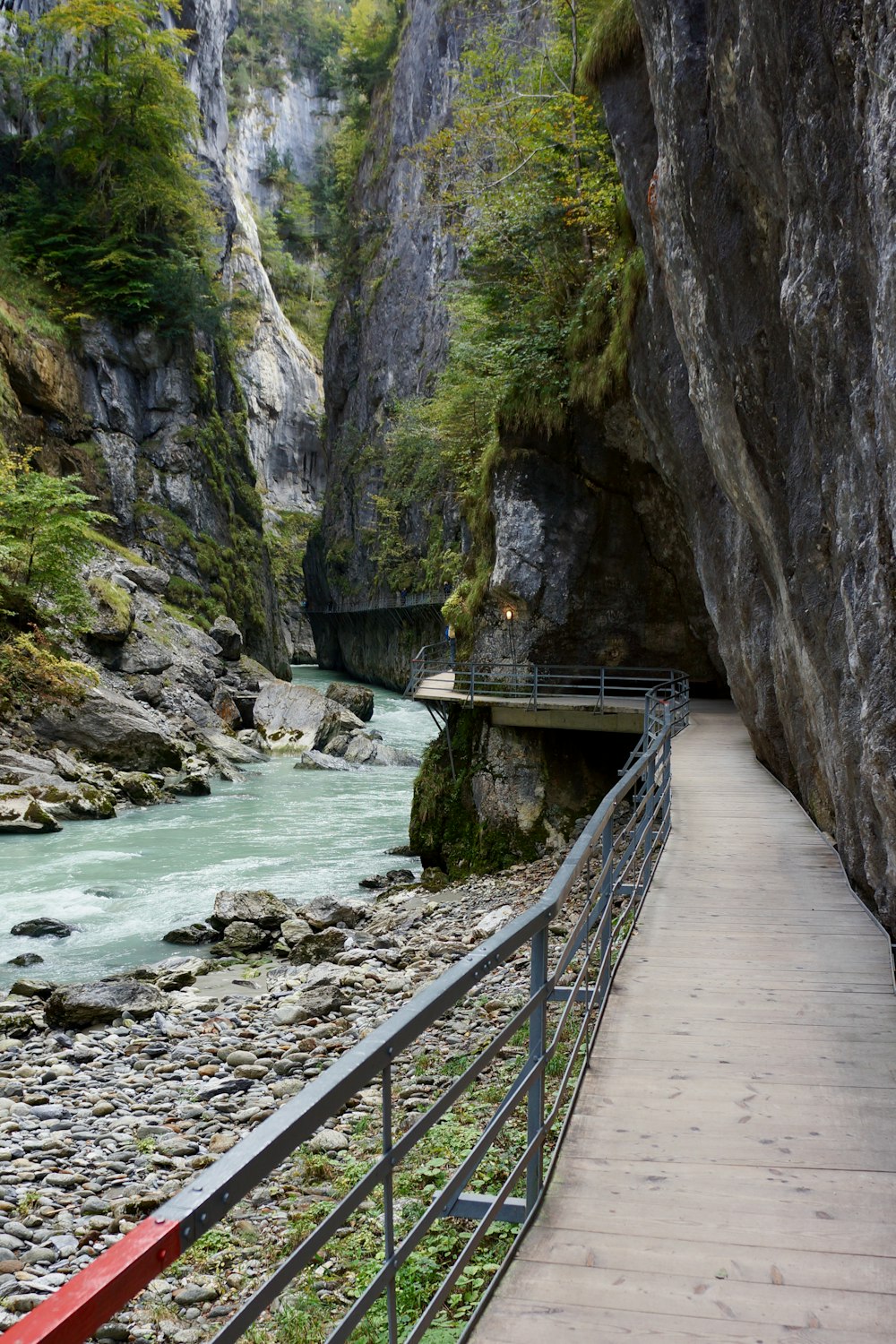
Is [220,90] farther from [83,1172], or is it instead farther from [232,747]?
[83,1172]

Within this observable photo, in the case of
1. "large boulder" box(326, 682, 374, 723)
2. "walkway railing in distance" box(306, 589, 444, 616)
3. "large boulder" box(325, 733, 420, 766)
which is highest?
"walkway railing in distance" box(306, 589, 444, 616)

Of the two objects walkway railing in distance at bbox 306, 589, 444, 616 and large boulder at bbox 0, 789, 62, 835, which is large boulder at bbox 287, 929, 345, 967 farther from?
walkway railing in distance at bbox 306, 589, 444, 616

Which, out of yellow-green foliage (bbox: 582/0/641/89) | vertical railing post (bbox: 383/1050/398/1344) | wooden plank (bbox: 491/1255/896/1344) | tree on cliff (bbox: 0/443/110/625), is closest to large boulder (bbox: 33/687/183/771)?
tree on cliff (bbox: 0/443/110/625)

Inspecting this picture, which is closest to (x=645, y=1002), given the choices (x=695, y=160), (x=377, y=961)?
(x=377, y=961)

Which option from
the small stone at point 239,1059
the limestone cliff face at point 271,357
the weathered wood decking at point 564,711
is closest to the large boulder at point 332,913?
the small stone at point 239,1059

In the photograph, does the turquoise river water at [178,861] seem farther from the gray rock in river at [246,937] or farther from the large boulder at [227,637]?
the large boulder at [227,637]

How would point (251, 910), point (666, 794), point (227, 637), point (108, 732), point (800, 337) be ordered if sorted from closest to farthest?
1. point (800, 337)
2. point (666, 794)
3. point (251, 910)
4. point (108, 732)
5. point (227, 637)

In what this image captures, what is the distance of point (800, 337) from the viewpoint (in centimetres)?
559

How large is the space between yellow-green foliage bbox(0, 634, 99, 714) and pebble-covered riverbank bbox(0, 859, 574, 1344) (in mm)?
13769

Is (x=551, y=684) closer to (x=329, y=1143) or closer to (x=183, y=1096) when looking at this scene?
(x=183, y=1096)

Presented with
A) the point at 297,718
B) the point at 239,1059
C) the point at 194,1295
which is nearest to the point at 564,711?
the point at 239,1059

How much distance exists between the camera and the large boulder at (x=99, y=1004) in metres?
8.63

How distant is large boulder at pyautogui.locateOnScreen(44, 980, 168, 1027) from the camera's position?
340 inches

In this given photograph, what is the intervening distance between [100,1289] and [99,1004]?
8298mm
